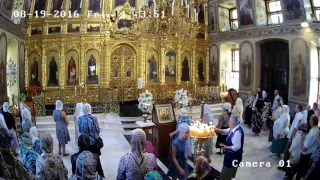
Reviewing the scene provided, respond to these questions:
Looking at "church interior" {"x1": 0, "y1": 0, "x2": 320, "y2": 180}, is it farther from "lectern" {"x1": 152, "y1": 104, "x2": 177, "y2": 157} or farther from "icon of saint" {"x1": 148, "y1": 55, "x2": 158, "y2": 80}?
"lectern" {"x1": 152, "y1": 104, "x2": 177, "y2": 157}

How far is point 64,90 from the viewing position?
59.3 ft

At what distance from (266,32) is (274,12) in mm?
1160

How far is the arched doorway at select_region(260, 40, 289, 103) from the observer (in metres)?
16.7

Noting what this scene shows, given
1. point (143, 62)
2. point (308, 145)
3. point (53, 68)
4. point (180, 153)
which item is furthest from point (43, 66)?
point (308, 145)

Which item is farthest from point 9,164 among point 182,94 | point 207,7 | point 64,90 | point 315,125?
point 207,7

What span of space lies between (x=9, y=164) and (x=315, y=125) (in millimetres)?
5403

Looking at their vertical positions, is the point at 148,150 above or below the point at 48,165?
below

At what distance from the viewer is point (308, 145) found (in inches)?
249

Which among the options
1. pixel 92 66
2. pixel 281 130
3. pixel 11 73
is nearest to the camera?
pixel 281 130

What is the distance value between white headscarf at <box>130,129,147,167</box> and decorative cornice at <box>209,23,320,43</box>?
1270 centimetres

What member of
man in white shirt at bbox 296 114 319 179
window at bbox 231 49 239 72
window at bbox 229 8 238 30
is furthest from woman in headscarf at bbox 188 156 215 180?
window at bbox 231 49 239 72

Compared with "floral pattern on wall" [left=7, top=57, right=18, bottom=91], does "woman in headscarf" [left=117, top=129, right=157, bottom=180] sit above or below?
below

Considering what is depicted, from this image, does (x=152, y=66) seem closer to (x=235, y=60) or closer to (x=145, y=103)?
(x=235, y=60)

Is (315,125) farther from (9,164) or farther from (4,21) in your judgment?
(4,21)
